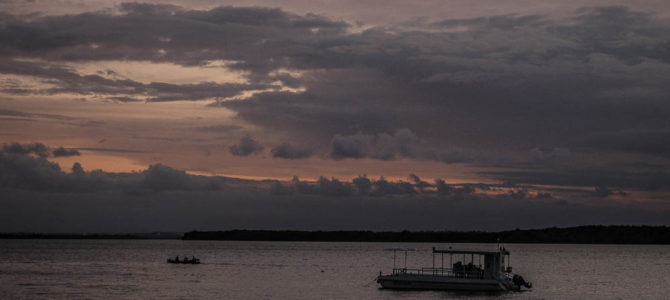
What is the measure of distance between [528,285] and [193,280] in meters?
37.6

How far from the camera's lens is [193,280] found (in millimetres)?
85438

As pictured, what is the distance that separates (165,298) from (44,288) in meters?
17.2

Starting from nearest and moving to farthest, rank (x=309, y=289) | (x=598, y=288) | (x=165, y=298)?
(x=165, y=298)
(x=309, y=289)
(x=598, y=288)

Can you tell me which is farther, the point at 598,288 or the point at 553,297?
the point at 598,288

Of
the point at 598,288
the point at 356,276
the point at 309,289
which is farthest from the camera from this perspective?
the point at 356,276

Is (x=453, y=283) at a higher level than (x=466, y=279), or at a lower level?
lower

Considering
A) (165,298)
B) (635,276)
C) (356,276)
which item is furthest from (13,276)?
(635,276)

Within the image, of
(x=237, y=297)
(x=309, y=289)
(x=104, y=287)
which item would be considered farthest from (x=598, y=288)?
(x=104, y=287)

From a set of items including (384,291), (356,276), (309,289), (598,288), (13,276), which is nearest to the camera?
(384,291)

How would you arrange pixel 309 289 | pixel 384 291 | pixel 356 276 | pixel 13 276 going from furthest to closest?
pixel 356 276 < pixel 13 276 < pixel 309 289 < pixel 384 291

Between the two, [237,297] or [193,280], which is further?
[193,280]

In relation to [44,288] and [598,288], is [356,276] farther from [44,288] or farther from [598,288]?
[44,288]

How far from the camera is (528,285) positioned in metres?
73.9

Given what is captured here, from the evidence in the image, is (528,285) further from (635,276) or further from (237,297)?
(635,276)
